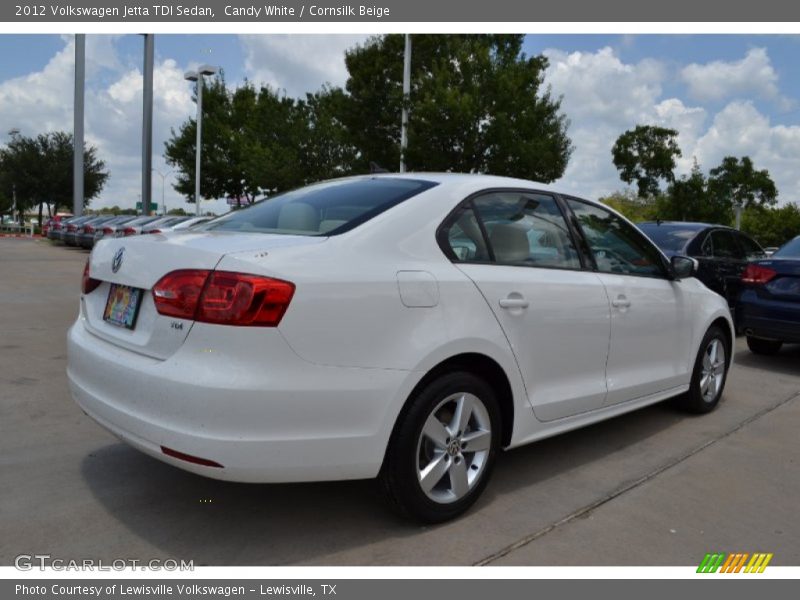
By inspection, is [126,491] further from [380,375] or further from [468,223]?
[468,223]

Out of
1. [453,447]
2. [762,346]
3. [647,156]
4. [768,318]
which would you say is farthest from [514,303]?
[647,156]

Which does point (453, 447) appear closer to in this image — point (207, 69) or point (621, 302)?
point (621, 302)

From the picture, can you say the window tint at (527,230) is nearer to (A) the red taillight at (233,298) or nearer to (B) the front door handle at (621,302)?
(B) the front door handle at (621,302)

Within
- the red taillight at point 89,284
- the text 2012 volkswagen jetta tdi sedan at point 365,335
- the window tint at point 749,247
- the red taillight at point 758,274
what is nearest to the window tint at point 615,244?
the text 2012 volkswagen jetta tdi sedan at point 365,335

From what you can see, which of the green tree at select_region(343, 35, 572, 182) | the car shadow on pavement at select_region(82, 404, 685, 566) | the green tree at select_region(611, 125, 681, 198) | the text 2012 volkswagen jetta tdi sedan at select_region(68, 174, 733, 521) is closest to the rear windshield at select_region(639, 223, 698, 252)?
the text 2012 volkswagen jetta tdi sedan at select_region(68, 174, 733, 521)

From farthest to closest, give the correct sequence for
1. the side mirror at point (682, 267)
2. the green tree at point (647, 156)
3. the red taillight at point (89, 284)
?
the green tree at point (647, 156) → the side mirror at point (682, 267) → the red taillight at point (89, 284)

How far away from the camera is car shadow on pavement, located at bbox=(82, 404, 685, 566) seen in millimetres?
2898

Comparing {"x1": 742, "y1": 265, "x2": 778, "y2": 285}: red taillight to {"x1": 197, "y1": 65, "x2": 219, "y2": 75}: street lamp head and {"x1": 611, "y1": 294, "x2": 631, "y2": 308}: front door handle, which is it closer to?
{"x1": 611, "y1": 294, "x2": 631, "y2": 308}: front door handle

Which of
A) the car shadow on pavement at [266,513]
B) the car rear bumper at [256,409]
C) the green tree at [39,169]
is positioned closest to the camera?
the car rear bumper at [256,409]

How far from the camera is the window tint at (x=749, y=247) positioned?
9.48 m

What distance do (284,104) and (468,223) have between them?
32095 millimetres

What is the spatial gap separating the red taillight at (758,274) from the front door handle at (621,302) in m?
3.77

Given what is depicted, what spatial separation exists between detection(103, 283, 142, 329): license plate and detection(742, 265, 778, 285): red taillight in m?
6.33

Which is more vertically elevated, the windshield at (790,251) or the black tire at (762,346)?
the windshield at (790,251)
